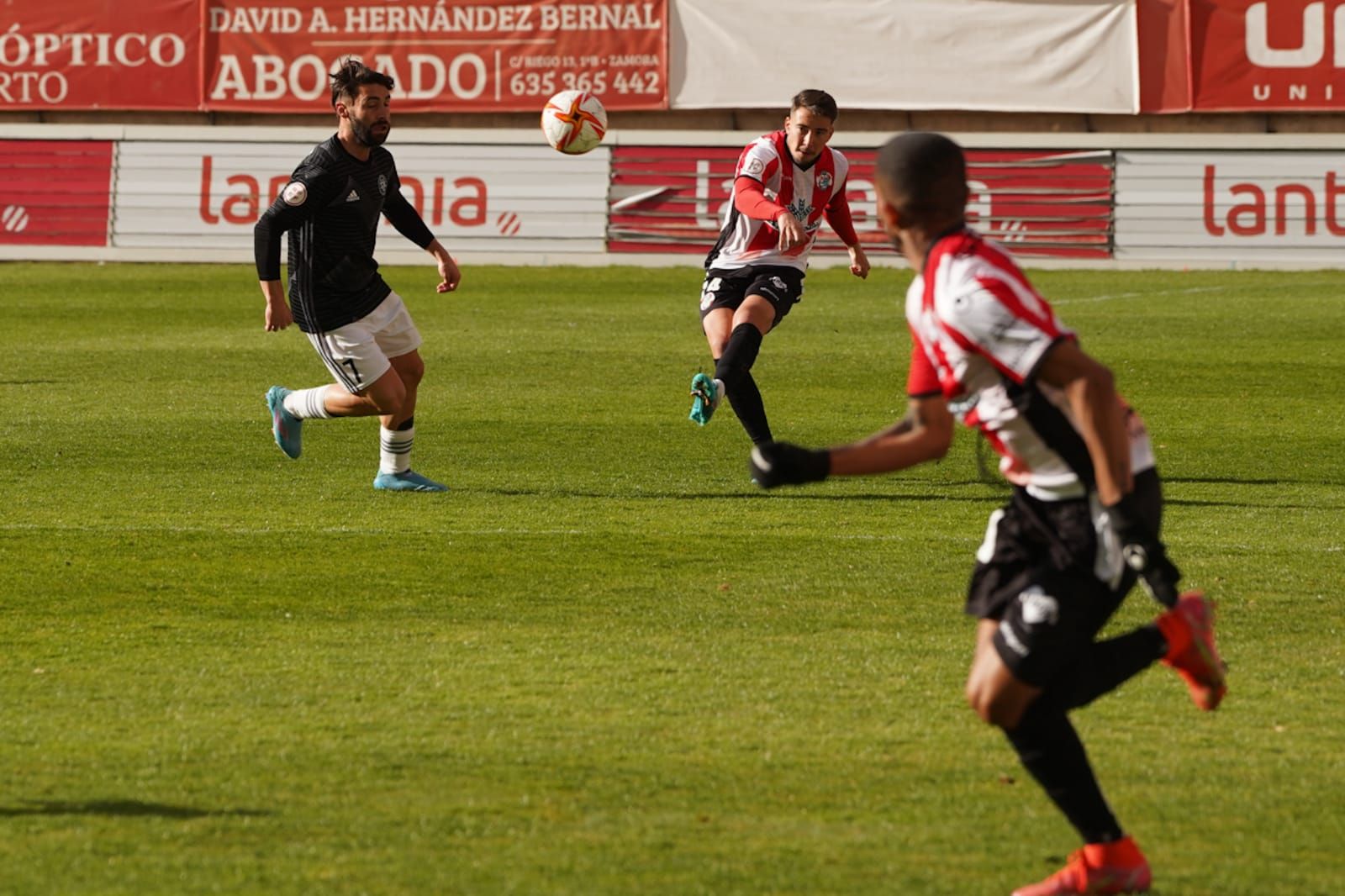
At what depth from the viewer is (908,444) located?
453cm

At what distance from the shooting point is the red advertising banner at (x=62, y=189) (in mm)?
24219

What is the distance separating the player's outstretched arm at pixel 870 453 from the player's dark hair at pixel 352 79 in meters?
5.44

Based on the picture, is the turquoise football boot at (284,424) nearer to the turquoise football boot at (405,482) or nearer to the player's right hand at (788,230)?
the turquoise football boot at (405,482)

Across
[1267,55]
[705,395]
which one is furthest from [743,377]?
[1267,55]

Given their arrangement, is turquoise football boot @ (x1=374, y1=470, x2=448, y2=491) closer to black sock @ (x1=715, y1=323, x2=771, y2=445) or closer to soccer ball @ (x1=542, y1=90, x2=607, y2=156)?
black sock @ (x1=715, y1=323, x2=771, y2=445)

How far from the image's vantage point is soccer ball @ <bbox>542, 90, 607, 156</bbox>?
1324cm

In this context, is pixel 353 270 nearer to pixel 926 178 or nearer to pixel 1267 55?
pixel 926 178

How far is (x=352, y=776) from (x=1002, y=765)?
1787 mm

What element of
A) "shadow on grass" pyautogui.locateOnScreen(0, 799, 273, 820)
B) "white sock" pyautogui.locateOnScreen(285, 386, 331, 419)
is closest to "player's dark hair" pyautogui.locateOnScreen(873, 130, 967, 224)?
"shadow on grass" pyautogui.locateOnScreen(0, 799, 273, 820)

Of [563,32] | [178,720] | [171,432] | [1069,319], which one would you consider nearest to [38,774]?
[178,720]

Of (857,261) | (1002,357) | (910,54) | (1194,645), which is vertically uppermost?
(910,54)

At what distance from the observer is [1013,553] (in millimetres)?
4379

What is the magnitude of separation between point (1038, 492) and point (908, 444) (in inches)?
13.5

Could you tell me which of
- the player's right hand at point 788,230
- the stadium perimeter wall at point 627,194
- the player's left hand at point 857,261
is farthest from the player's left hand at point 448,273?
the stadium perimeter wall at point 627,194
